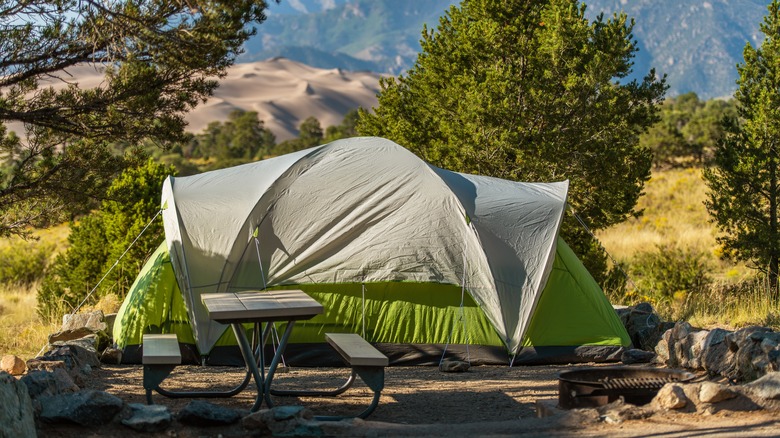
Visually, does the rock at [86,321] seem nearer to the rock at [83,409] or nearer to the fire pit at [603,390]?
the rock at [83,409]

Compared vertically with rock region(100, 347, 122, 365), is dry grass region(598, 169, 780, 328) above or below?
above

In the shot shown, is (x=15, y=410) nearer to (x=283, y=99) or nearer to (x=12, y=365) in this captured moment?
(x=12, y=365)

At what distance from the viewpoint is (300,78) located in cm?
19525

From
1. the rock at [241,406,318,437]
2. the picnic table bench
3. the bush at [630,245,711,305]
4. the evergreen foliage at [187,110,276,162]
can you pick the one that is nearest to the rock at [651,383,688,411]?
the picnic table bench

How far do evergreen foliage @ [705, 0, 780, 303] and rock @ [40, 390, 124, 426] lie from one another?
9.84 m

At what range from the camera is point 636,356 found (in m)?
9.52

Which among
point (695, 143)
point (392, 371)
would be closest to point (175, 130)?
point (392, 371)

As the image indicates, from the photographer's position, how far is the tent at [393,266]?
31.6ft

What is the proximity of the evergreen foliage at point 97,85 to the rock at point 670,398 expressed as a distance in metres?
4.47

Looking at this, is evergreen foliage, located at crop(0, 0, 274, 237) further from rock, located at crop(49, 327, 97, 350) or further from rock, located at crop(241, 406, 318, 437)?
rock, located at crop(241, 406, 318, 437)

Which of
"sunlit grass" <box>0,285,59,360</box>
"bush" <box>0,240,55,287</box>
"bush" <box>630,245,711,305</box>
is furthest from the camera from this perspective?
"bush" <box>0,240,55,287</box>

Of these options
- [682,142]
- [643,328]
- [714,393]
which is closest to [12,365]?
[714,393]

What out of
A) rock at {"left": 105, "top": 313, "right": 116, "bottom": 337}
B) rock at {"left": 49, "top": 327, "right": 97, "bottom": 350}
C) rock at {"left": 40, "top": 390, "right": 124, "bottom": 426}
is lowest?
rock at {"left": 40, "top": 390, "right": 124, "bottom": 426}

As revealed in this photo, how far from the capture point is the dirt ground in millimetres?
5891
